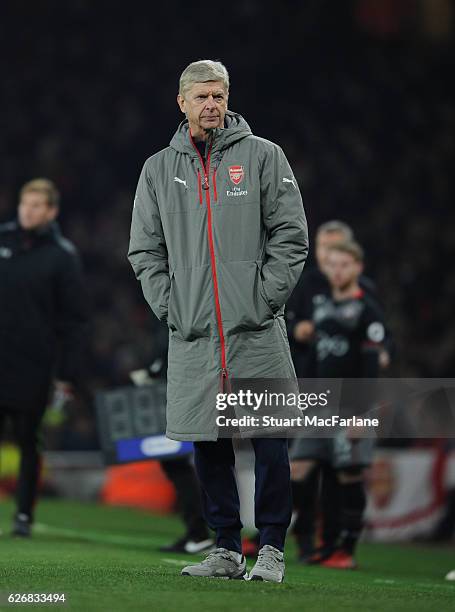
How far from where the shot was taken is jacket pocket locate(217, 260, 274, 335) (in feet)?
14.8

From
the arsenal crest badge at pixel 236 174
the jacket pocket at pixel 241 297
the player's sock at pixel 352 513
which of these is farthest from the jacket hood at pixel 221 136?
the player's sock at pixel 352 513

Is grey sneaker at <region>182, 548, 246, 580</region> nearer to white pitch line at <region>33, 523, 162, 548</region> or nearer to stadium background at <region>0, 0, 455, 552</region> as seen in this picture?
white pitch line at <region>33, 523, 162, 548</region>

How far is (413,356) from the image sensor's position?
15.6 metres

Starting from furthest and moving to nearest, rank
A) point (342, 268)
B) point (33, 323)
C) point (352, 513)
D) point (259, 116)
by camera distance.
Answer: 1. point (259, 116)
2. point (33, 323)
3. point (342, 268)
4. point (352, 513)

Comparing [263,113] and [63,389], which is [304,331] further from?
[263,113]

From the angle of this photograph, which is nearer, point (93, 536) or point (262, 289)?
point (262, 289)

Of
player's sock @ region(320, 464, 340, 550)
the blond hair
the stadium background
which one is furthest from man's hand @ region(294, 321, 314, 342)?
the stadium background

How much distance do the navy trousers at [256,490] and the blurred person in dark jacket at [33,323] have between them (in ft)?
9.17

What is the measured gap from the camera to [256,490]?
4.58m

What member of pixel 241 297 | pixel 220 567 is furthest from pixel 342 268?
pixel 220 567

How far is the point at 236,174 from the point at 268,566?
1422mm

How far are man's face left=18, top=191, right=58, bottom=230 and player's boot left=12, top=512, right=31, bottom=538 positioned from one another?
1.68 metres

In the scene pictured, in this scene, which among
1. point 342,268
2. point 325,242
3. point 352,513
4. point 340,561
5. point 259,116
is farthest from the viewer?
point 259,116

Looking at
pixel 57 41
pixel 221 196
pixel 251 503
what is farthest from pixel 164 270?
pixel 57 41
